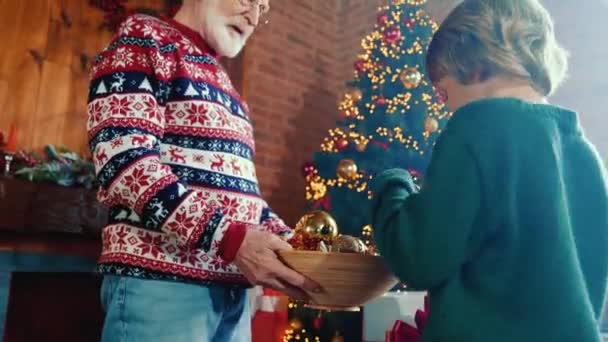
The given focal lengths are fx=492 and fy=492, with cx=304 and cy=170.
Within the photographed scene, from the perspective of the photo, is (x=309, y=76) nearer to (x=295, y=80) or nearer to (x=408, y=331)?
(x=295, y=80)

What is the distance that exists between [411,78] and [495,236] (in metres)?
2.31

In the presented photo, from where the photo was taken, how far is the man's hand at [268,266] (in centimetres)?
73

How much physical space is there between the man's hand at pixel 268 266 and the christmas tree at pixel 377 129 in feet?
6.23

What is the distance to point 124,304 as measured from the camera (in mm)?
776

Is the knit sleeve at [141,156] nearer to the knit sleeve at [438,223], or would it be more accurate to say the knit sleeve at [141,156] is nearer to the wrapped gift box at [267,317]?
the knit sleeve at [438,223]

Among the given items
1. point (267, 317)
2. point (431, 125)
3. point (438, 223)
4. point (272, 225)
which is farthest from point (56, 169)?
point (438, 223)

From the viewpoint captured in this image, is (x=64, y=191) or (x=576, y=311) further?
(x=64, y=191)

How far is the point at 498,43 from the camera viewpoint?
74 centimetres

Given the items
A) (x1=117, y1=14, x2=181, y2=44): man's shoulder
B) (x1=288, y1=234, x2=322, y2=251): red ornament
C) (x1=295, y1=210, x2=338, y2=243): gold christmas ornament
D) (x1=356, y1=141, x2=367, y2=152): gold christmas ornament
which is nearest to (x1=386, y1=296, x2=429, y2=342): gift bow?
(x1=295, y1=210, x2=338, y2=243): gold christmas ornament

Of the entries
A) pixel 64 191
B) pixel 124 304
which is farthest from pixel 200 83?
pixel 64 191

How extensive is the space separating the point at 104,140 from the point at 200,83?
7.9 inches

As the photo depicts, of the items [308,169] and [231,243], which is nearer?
[231,243]

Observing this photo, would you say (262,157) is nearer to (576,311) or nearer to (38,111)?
(38,111)

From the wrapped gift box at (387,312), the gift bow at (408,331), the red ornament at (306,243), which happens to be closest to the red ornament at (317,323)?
the wrapped gift box at (387,312)
